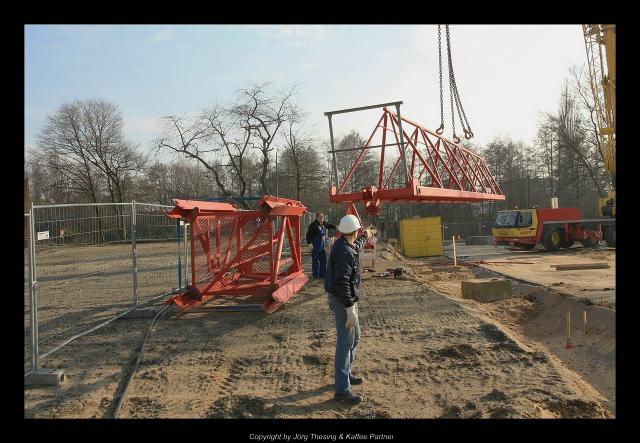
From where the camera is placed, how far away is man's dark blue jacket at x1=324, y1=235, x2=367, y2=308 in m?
4.91

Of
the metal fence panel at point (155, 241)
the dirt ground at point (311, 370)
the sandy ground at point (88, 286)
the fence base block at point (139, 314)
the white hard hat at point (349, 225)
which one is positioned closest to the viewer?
the dirt ground at point (311, 370)

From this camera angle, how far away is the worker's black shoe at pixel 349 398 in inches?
191

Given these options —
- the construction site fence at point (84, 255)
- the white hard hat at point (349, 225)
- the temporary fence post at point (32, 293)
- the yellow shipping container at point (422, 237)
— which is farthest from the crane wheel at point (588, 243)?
the temporary fence post at point (32, 293)

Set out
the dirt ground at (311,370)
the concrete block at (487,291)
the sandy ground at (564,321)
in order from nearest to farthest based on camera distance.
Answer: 1. the dirt ground at (311,370)
2. the sandy ground at (564,321)
3. the concrete block at (487,291)

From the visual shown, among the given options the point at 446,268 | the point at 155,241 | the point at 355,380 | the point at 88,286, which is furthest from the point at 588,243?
the point at 355,380

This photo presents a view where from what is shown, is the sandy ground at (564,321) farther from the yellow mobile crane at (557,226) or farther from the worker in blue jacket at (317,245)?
the yellow mobile crane at (557,226)

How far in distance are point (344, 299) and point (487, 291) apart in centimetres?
699

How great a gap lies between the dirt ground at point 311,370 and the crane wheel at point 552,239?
18664 millimetres

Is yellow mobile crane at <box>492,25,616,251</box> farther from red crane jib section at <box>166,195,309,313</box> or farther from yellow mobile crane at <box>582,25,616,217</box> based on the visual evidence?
red crane jib section at <box>166,195,309,313</box>

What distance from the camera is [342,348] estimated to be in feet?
16.4

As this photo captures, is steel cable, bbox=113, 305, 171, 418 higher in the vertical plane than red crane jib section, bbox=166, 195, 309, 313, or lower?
lower

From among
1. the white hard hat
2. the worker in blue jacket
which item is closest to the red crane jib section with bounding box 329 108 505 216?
the worker in blue jacket

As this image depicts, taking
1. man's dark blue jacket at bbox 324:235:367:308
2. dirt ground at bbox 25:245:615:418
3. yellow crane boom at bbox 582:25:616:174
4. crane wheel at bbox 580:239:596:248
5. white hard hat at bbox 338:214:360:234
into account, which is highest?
yellow crane boom at bbox 582:25:616:174

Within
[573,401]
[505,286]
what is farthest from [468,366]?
[505,286]
